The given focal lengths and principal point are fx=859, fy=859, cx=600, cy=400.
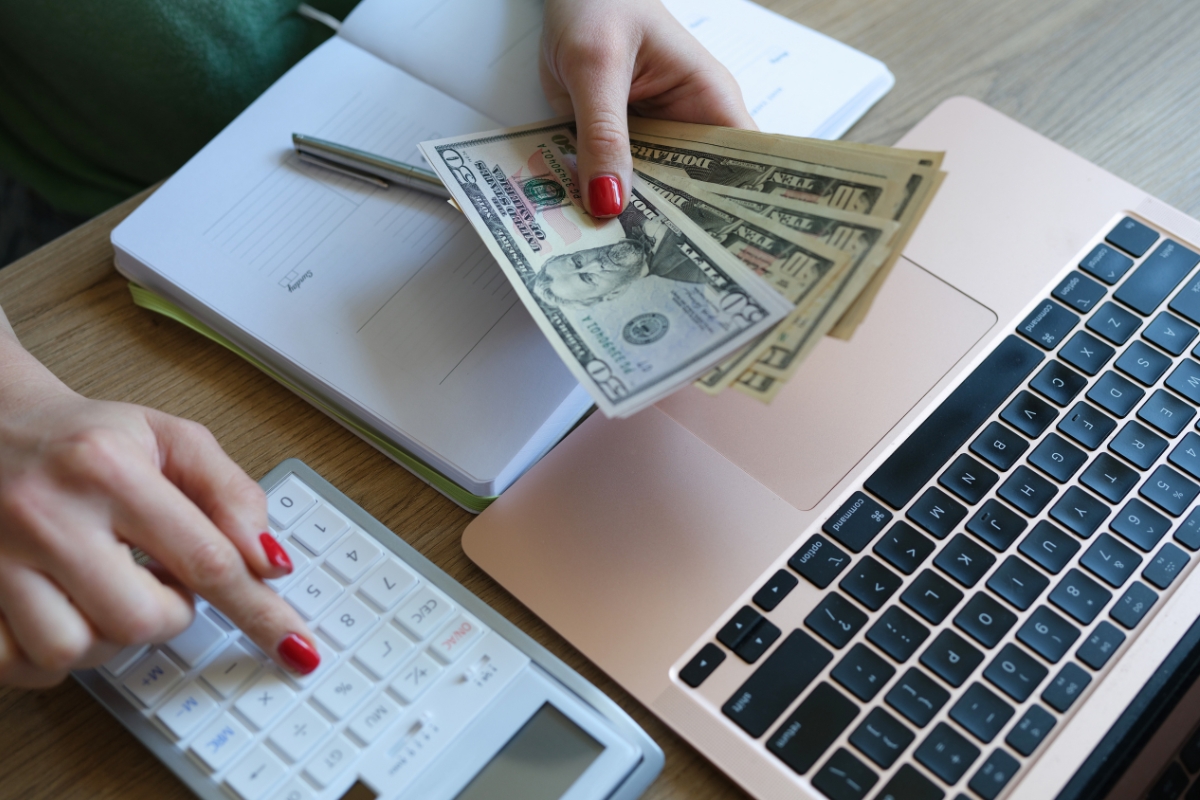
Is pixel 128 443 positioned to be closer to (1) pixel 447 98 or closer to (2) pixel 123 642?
(2) pixel 123 642

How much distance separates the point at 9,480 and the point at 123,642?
109 millimetres

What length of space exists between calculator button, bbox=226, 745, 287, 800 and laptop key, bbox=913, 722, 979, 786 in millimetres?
338

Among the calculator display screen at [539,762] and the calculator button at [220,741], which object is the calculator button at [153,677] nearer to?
the calculator button at [220,741]

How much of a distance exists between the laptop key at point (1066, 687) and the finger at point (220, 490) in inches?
17.0

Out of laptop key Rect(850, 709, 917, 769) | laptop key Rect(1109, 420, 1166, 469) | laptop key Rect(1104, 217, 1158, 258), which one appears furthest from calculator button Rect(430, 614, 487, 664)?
laptop key Rect(1104, 217, 1158, 258)

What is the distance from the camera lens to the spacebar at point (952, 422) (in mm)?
553

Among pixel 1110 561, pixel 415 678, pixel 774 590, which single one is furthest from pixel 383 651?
pixel 1110 561

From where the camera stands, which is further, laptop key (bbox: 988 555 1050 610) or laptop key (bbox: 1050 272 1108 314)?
laptop key (bbox: 1050 272 1108 314)

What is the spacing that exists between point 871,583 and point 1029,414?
6.8 inches

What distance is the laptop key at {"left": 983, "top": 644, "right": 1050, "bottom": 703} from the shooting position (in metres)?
0.48

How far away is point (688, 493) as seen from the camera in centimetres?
56

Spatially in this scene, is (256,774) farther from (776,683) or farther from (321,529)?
(776,683)

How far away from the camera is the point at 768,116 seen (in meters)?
0.72

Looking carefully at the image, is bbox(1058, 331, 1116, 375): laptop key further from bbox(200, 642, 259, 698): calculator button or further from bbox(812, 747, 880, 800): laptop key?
bbox(200, 642, 259, 698): calculator button
